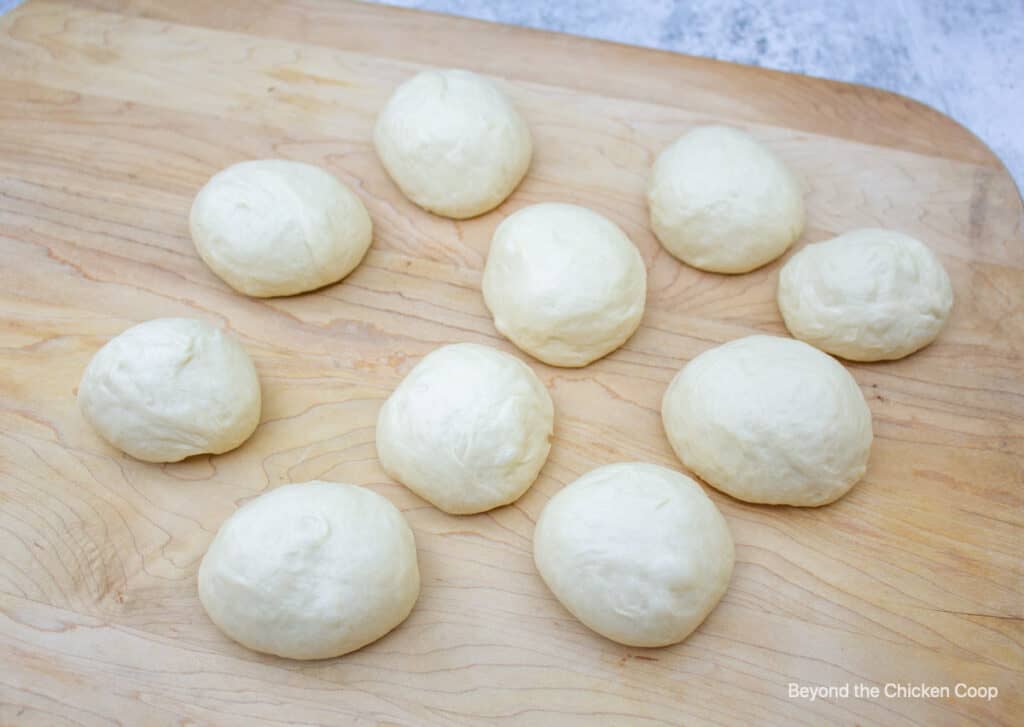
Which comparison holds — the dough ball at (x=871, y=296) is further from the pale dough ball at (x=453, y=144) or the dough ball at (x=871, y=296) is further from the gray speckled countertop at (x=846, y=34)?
the gray speckled countertop at (x=846, y=34)

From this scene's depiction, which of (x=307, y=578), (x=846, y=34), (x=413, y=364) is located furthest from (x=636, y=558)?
(x=846, y=34)

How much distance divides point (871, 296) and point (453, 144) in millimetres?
1168

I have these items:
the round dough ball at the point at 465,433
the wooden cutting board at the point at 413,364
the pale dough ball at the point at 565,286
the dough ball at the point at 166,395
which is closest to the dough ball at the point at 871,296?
the wooden cutting board at the point at 413,364

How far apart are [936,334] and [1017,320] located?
26cm

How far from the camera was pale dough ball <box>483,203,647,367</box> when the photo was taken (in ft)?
7.08

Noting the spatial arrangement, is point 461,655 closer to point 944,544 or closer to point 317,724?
point 317,724

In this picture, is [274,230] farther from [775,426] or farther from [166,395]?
[775,426]

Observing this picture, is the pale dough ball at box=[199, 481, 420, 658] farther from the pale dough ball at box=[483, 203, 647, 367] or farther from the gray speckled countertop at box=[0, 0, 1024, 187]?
the gray speckled countertop at box=[0, 0, 1024, 187]

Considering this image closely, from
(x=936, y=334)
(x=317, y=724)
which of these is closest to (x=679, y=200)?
(x=936, y=334)

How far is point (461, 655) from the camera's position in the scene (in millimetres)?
1882

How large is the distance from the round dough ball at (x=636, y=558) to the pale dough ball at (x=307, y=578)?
1.12 ft

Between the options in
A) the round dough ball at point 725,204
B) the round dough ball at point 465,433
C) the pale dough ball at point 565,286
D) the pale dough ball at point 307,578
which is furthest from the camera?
the round dough ball at point 725,204

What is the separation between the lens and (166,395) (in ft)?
6.55

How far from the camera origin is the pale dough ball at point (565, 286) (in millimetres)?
2158
